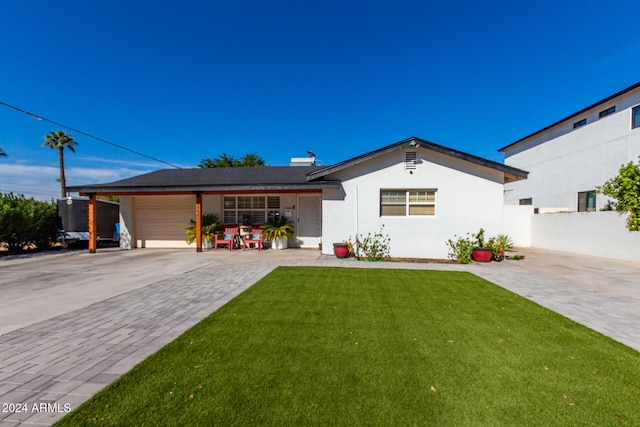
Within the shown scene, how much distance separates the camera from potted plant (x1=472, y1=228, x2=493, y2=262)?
30.1 ft

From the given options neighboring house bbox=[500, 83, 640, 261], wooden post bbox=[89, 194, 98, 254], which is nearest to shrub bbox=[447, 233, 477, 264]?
neighboring house bbox=[500, 83, 640, 261]

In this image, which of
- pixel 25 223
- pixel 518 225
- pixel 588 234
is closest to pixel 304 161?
pixel 518 225

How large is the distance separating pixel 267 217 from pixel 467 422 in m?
11.5

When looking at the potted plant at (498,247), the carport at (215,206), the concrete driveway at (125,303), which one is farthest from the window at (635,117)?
the carport at (215,206)

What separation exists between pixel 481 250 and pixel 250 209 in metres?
Answer: 9.78

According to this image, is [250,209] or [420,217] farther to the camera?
[250,209]

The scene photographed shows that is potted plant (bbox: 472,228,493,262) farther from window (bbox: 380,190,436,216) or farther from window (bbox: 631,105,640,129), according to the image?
window (bbox: 631,105,640,129)

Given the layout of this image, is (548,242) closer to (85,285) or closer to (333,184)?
(333,184)

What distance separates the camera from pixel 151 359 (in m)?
2.85

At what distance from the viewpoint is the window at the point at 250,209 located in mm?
12781

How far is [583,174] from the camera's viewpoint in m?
14.3

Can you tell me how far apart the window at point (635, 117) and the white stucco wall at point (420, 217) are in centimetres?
833

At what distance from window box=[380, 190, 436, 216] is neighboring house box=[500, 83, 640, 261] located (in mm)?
6856

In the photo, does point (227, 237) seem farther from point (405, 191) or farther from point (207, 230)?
point (405, 191)
